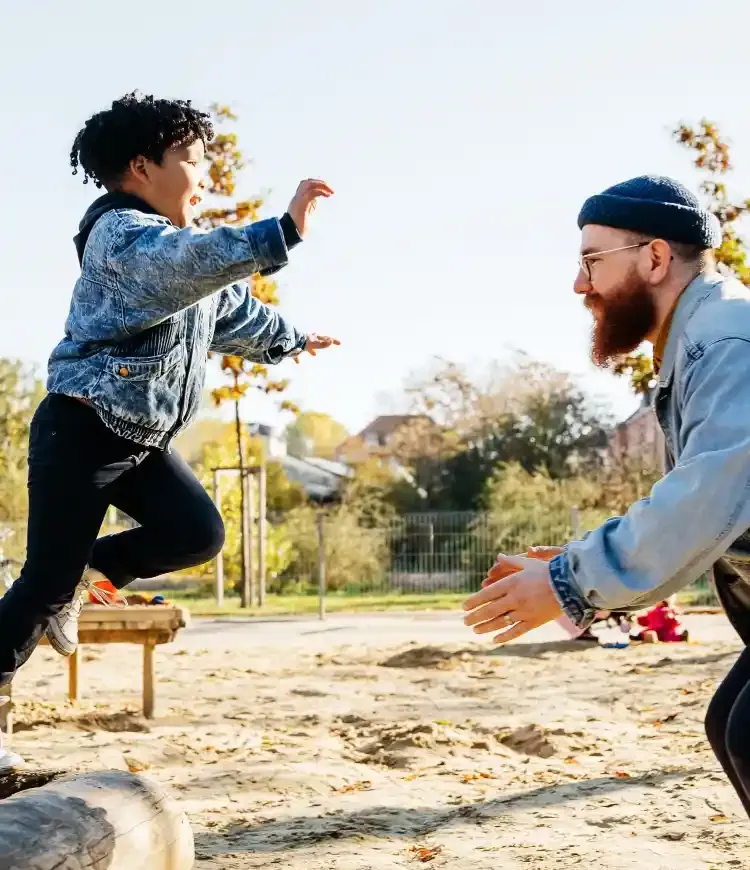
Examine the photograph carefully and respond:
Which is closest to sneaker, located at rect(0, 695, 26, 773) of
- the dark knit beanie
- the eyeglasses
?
the eyeglasses

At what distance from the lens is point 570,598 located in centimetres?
230

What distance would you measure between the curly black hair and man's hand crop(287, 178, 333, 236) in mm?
597

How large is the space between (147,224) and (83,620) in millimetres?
4601

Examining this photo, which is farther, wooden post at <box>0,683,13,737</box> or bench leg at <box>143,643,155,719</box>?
bench leg at <box>143,643,155,719</box>

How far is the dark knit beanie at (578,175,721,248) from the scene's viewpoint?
2650 millimetres

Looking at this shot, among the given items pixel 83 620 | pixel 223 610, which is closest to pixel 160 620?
pixel 83 620

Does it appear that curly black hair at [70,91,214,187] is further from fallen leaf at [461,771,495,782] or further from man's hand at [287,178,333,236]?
fallen leaf at [461,771,495,782]

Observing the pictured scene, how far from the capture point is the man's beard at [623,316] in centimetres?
268

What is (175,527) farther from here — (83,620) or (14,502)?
(14,502)

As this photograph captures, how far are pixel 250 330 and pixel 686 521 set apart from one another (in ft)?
7.31

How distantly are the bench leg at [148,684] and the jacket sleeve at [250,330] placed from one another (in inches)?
156

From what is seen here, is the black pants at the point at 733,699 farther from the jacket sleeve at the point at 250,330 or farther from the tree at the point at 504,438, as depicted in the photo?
the tree at the point at 504,438

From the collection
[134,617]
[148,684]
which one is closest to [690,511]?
[134,617]

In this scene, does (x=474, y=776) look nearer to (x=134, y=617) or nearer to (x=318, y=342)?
(x=318, y=342)
